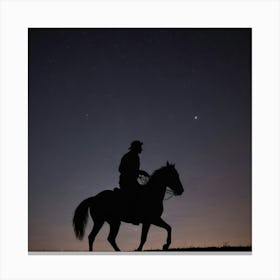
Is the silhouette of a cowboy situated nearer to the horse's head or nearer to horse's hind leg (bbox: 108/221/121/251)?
the horse's head

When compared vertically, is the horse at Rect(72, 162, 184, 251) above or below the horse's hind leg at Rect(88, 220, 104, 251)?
above

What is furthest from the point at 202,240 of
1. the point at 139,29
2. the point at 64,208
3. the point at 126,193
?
the point at 139,29

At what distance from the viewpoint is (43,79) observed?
7.37m

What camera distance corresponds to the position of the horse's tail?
23.7 feet

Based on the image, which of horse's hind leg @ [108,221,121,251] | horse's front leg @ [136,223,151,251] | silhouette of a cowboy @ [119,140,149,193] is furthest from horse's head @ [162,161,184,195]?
horse's hind leg @ [108,221,121,251]

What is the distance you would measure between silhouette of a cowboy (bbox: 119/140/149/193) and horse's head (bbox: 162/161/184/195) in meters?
0.22

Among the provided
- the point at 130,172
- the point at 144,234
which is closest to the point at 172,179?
the point at 130,172
